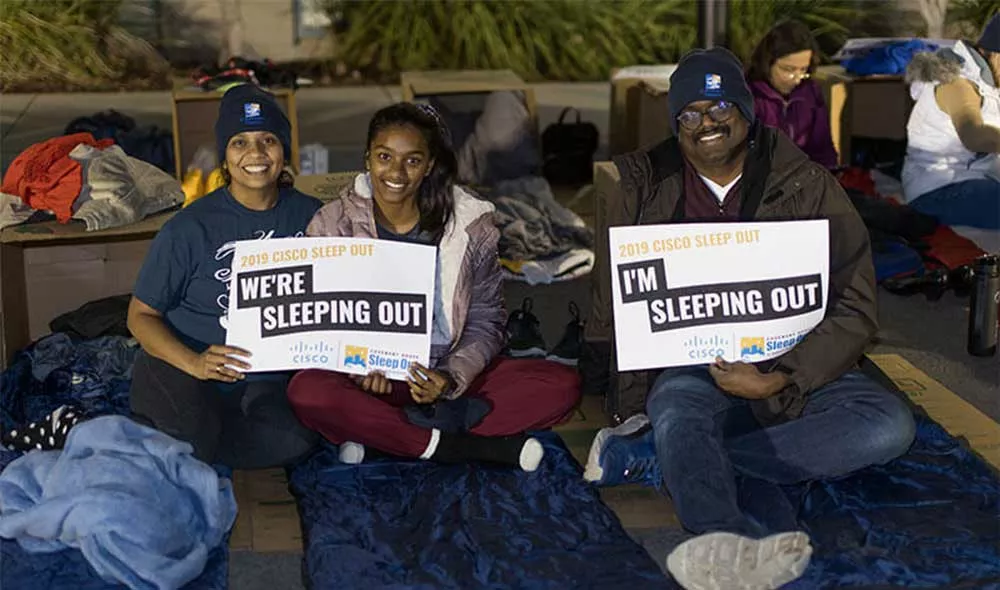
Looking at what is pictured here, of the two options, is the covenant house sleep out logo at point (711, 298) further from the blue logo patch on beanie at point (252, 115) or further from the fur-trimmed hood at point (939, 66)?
the fur-trimmed hood at point (939, 66)

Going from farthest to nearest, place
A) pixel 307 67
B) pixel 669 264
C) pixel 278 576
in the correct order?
pixel 307 67 → pixel 669 264 → pixel 278 576

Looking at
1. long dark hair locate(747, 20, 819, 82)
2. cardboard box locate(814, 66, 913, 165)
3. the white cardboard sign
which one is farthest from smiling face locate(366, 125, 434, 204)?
cardboard box locate(814, 66, 913, 165)

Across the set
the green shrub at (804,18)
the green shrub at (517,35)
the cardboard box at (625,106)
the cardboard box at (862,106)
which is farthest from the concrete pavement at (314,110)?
the cardboard box at (862,106)

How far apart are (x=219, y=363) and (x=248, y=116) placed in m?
0.78

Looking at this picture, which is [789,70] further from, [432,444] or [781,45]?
[432,444]

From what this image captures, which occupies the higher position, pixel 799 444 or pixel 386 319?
pixel 386 319

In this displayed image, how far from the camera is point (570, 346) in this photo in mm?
5820

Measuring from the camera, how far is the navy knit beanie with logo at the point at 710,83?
4574 millimetres

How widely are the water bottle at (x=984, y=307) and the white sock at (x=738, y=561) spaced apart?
7.87 ft

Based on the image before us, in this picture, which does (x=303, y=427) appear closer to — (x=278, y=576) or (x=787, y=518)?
(x=278, y=576)

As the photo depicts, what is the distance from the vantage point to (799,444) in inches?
181

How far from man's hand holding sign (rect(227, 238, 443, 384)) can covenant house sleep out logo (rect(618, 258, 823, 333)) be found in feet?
2.10

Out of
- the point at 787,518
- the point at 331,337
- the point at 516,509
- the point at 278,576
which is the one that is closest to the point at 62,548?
the point at 278,576

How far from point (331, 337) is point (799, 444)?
57.2 inches
